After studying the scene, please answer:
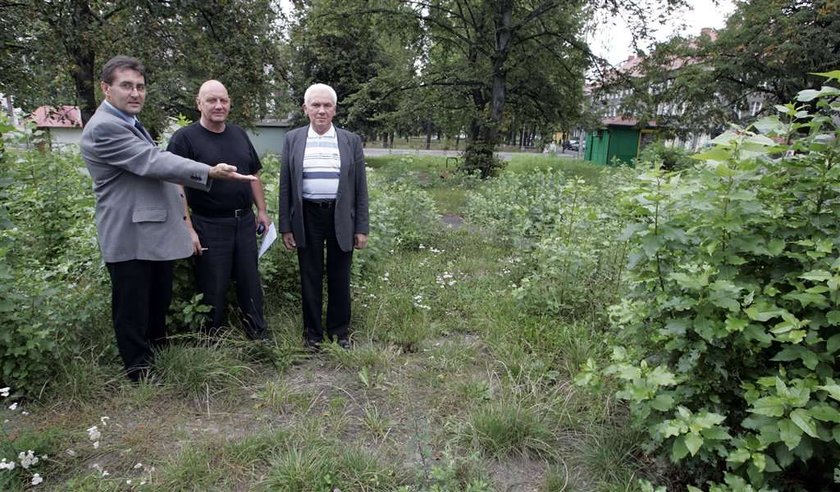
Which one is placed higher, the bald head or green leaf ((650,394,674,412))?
the bald head

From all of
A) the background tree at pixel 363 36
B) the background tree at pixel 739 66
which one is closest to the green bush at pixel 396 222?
the background tree at pixel 363 36

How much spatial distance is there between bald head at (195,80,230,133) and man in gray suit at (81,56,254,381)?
0.39 m

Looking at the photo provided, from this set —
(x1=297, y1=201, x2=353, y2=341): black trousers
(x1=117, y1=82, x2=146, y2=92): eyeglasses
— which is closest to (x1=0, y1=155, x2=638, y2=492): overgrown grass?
(x1=297, y1=201, x2=353, y2=341): black trousers

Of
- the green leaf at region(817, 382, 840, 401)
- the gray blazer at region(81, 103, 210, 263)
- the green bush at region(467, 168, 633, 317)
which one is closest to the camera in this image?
the green leaf at region(817, 382, 840, 401)

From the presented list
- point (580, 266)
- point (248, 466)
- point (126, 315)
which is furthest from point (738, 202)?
point (126, 315)

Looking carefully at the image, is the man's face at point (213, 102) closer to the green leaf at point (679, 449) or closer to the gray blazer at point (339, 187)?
the gray blazer at point (339, 187)

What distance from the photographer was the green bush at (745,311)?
190 cm

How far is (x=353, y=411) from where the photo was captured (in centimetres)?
308

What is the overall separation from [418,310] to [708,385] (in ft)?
8.58

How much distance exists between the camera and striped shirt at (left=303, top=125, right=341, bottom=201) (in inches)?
142

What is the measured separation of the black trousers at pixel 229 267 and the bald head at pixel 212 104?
0.62 metres

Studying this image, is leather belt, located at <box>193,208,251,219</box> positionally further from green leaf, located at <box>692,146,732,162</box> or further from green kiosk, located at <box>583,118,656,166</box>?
green kiosk, located at <box>583,118,656,166</box>

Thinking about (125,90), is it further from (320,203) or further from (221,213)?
(320,203)

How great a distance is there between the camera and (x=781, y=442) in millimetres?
1924
